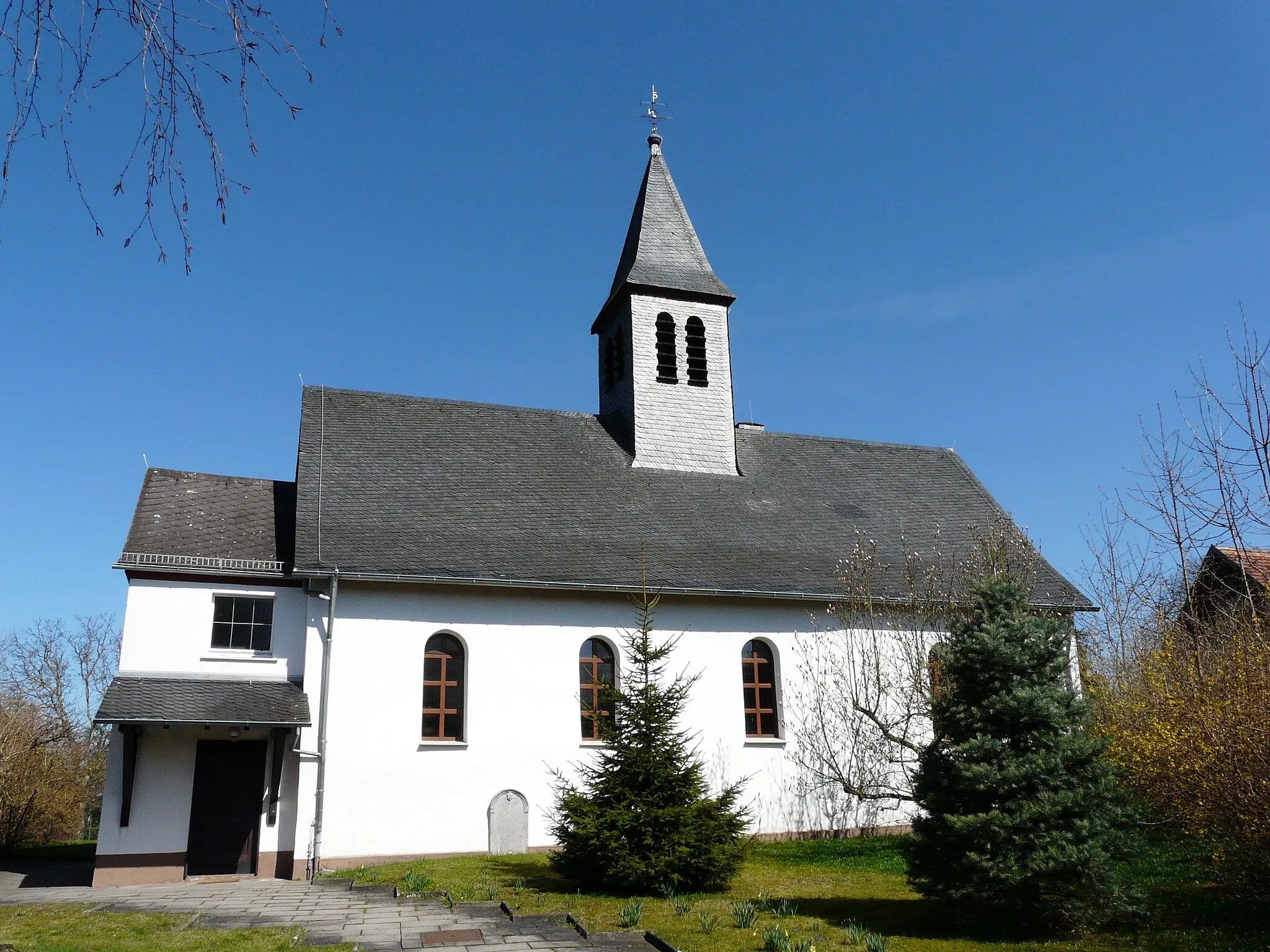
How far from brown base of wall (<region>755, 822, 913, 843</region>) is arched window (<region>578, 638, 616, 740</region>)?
11.9ft

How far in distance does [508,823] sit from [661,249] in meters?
14.3

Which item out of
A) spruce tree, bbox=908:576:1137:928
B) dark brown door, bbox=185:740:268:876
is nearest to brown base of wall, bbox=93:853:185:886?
dark brown door, bbox=185:740:268:876

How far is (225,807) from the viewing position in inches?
591

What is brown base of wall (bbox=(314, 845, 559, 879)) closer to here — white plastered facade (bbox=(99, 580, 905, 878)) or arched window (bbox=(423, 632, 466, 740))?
white plastered facade (bbox=(99, 580, 905, 878))

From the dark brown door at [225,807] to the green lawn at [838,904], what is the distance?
2.25m

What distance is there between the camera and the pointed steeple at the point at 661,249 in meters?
22.8

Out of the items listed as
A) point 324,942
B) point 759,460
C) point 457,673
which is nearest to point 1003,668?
point 324,942

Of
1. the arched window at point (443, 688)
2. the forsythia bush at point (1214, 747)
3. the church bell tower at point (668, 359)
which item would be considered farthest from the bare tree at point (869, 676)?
the arched window at point (443, 688)

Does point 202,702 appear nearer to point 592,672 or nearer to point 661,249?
point 592,672

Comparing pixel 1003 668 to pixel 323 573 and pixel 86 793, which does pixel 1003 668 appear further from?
pixel 86 793

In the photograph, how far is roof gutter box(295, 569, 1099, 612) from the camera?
51.5ft

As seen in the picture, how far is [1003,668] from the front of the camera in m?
9.41

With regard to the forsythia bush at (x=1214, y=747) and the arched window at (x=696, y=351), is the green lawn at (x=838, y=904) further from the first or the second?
the arched window at (x=696, y=351)

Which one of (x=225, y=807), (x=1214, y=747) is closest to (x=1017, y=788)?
(x=1214, y=747)
